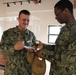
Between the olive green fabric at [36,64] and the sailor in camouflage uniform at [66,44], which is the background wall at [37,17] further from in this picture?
the sailor in camouflage uniform at [66,44]

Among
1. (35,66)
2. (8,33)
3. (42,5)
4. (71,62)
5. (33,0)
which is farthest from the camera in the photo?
(42,5)

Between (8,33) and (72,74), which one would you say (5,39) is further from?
(72,74)

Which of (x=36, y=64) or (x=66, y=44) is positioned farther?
(x=36, y=64)

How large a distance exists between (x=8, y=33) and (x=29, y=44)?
1.19ft

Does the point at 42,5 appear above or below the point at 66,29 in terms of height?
above

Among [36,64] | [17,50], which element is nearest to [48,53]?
[36,64]

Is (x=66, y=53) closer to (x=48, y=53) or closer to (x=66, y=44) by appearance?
(x=66, y=44)

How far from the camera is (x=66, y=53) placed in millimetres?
2041

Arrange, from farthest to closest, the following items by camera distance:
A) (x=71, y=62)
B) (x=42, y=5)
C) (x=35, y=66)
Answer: (x=42, y=5), (x=35, y=66), (x=71, y=62)

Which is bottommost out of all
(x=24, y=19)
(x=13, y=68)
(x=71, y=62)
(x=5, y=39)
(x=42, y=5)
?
(x=13, y=68)

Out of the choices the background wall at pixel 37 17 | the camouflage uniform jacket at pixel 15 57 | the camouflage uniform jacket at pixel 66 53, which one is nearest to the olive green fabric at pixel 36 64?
the camouflage uniform jacket at pixel 15 57

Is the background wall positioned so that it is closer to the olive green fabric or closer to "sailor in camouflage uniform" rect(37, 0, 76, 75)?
the olive green fabric

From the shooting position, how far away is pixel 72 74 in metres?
2.05

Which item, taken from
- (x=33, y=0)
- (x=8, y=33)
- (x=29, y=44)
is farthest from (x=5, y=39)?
(x=33, y=0)
